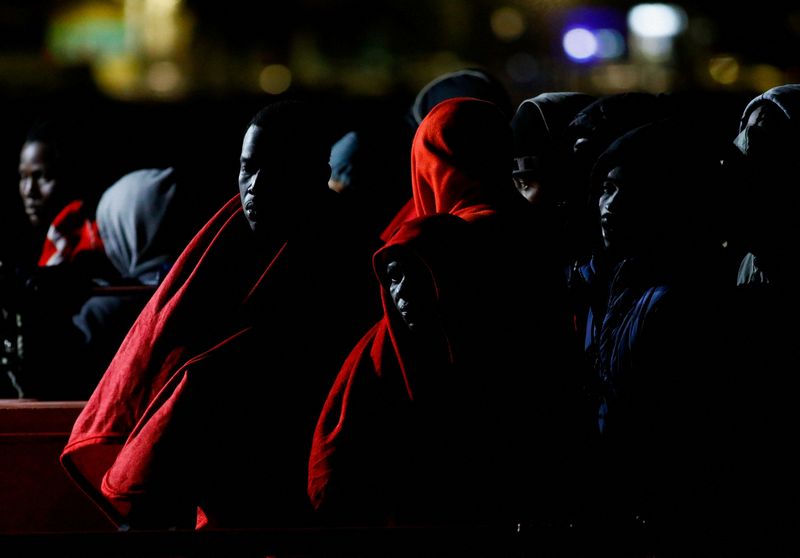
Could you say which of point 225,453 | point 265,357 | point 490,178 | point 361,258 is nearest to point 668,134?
point 490,178

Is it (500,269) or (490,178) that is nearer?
(500,269)

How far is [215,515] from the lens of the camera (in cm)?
283

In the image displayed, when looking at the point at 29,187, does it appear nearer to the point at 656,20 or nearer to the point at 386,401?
the point at 386,401

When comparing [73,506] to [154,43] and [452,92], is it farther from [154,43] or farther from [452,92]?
[154,43]

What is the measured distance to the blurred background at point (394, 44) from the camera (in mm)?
15359

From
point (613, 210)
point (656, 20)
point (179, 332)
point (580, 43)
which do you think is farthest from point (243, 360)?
point (656, 20)

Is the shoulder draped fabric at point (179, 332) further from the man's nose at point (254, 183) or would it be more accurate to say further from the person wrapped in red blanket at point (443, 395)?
the person wrapped in red blanket at point (443, 395)

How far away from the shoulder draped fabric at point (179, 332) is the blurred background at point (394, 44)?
11620mm

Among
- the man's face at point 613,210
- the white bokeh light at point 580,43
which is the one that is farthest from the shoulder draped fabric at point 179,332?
the white bokeh light at point 580,43

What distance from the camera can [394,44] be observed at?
16469 millimetres

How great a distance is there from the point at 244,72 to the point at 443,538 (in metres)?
14.8

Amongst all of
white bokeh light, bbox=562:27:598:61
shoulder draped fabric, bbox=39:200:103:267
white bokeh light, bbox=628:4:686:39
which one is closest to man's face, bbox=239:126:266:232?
shoulder draped fabric, bbox=39:200:103:267

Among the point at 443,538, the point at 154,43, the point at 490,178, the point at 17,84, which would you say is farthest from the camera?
the point at 154,43

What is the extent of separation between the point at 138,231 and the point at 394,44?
12276mm
